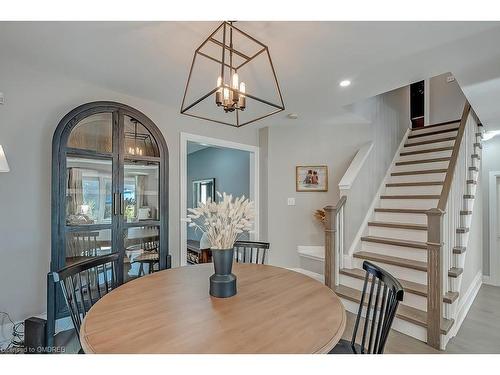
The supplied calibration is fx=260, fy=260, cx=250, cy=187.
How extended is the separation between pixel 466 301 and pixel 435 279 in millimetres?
1345

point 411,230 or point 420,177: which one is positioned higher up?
point 420,177

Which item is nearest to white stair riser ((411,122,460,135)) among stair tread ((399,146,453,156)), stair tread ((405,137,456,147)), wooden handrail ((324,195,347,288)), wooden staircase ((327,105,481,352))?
wooden staircase ((327,105,481,352))

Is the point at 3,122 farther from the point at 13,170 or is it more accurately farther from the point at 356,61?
the point at 356,61

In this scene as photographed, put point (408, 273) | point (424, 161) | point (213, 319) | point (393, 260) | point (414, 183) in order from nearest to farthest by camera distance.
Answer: point (213, 319)
point (408, 273)
point (393, 260)
point (414, 183)
point (424, 161)

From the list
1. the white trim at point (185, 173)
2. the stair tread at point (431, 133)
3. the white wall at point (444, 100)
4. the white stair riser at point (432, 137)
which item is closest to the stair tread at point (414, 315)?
the white trim at point (185, 173)

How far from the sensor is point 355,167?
3.70 metres

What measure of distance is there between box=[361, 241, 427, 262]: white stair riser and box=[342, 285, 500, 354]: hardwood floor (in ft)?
2.41

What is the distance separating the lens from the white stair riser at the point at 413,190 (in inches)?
144

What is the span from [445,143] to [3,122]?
572cm

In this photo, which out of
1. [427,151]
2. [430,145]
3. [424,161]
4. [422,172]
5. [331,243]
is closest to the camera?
[331,243]

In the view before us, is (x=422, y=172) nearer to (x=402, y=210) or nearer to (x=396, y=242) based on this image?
(x=402, y=210)

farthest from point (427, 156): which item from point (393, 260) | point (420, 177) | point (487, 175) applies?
point (393, 260)

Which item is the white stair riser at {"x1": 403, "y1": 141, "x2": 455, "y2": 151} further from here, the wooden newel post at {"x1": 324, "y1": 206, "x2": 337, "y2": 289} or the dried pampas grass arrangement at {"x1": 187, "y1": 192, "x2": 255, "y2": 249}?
the dried pampas grass arrangement at {"x1": 187, "y1": 192, "x2": 255, "y2": 249}

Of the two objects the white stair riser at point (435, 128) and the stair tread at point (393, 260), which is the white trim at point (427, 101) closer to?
the white stair riser at point (435, 128)
